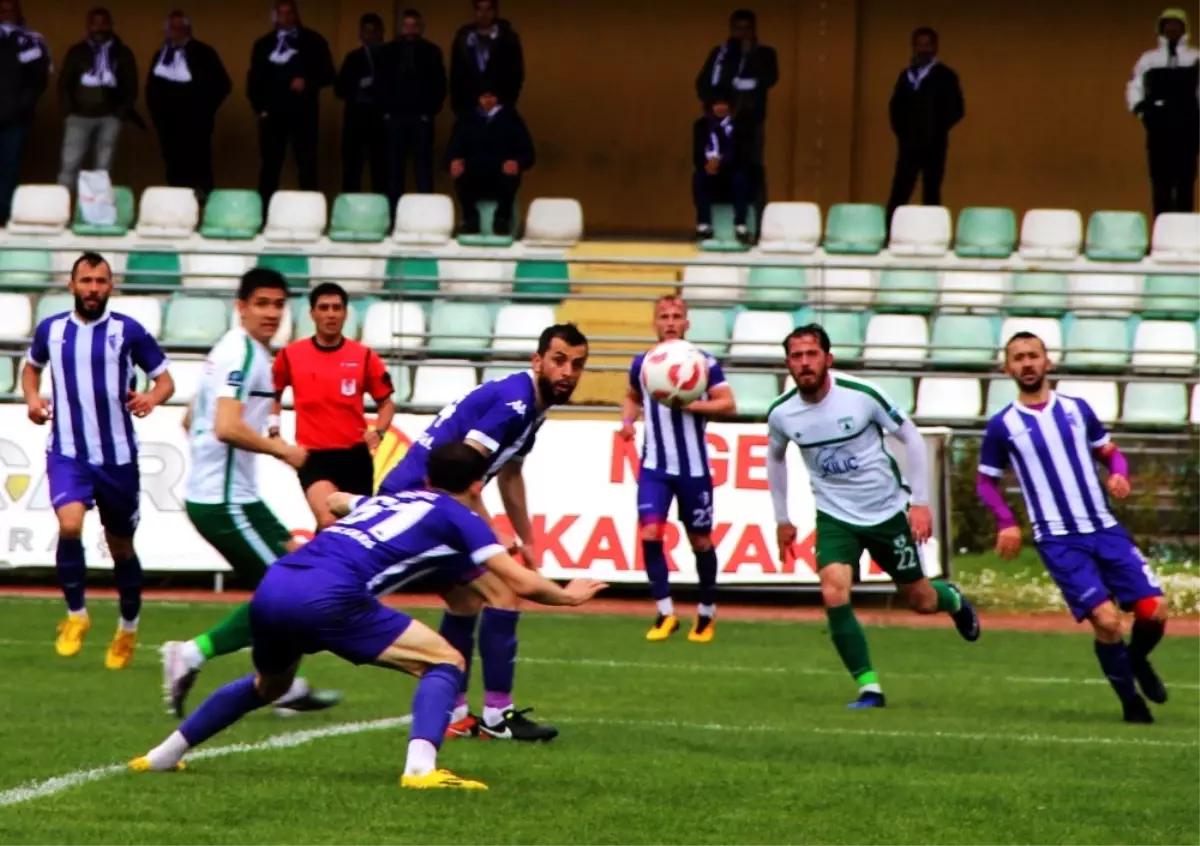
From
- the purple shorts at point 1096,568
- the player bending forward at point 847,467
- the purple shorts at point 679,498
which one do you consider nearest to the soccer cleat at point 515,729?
the player bending forward at point 847,467

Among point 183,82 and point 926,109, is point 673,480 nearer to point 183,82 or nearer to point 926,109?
point 926,109

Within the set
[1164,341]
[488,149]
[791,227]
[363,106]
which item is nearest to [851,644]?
[1164,341]

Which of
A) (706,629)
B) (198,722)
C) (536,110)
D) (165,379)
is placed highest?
(536,110)

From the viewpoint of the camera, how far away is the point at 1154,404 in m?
19.6

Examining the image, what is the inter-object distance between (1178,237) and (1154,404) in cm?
313

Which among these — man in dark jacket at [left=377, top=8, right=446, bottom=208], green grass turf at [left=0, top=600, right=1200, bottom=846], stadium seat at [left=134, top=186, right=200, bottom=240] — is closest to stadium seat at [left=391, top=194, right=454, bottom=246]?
man in dark jacket at [left=377, top=8, right=446, bottom=208]

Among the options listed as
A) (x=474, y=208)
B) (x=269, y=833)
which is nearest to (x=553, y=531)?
(x=474, y=208)

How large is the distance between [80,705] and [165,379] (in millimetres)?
2725

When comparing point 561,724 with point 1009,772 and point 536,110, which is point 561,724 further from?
point 536,110

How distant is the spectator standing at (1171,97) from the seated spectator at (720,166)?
3749mm

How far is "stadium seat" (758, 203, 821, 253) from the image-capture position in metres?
22.7

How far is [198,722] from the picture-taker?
774 centimetres

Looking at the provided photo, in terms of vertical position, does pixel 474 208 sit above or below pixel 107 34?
below

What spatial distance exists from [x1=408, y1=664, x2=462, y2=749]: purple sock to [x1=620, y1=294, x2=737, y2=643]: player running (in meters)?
7.26
